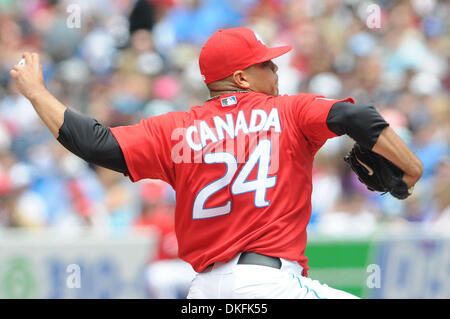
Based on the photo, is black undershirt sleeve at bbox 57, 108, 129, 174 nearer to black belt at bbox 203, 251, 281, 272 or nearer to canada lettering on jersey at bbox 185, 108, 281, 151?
canada lettering on jersey at bbox 185, 108, 281, 151

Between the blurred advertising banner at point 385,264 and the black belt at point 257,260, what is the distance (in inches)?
164

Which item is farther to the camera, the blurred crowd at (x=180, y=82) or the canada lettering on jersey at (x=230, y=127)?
the blurred crowd at (x=180, y=82)

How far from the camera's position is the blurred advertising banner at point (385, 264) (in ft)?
25.2

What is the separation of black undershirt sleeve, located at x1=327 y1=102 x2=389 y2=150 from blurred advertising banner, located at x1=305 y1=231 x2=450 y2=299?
4.48m

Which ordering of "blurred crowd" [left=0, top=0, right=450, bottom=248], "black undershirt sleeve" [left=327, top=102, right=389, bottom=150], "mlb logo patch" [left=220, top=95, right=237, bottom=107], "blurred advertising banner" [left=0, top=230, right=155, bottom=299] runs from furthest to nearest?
"blurred crowd" [left=0, top=0, right=450, bottom=248] → "blurred advertising banner" [left=0, top=230, right=155, bottom=299] → "mlb logo patch" [left=220, top=95, right=237, bottom=107] → "black undershirt sleeve" [left=327, top=102, right=389, bottom=150]

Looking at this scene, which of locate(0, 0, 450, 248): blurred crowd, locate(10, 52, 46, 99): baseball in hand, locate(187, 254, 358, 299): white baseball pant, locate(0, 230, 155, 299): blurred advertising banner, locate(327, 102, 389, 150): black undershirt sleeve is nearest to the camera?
locate(327, 102, 389, 150): black undershirt sleeve

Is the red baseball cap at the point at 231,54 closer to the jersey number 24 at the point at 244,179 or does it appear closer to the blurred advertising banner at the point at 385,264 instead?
the jersey number 24 at the point at 244,179

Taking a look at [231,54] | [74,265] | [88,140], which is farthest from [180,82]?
[88,140]

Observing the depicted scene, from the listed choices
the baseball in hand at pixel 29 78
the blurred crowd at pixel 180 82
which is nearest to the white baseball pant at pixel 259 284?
the baseball in hand at pixel 29 78

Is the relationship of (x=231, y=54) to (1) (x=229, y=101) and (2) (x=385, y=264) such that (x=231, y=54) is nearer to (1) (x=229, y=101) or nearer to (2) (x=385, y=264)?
(1) (x=229, y=101)

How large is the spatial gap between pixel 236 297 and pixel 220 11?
920cm

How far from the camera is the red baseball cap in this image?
372 cm

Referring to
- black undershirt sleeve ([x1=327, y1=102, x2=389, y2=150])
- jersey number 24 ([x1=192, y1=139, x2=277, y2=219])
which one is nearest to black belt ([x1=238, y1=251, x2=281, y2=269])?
jersey number 24 ([x1=192, y1=139, x2=277, y2=219])

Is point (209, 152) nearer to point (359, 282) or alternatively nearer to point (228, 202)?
point (228, 202)
